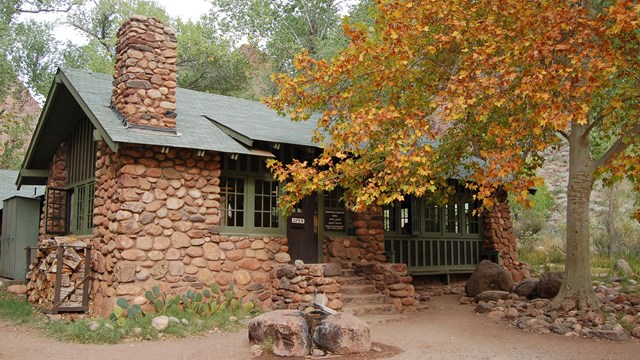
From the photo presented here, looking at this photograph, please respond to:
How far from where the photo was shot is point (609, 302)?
39.0 ft

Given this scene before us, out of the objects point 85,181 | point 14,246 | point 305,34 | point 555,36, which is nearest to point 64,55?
point 305,34

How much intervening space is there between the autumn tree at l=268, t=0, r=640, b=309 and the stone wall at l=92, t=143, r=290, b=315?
67.5 inches

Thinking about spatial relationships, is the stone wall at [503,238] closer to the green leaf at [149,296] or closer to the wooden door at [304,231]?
the wooden door at [304,231]

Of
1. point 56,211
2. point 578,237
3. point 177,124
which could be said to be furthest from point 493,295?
point 56,211

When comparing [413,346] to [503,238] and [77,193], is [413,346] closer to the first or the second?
[77,193]

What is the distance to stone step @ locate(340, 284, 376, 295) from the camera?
12.2m

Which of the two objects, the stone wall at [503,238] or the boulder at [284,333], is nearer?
the boulder at [284,333]

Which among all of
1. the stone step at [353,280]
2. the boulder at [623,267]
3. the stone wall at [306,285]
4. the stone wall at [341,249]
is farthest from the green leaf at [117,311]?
the boulder at [623,267]

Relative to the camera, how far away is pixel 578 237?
1112cm

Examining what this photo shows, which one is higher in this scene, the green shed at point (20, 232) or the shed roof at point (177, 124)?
the shed roof at point (177, 124)

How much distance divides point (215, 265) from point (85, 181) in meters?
3.76

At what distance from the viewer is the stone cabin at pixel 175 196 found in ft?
34.1

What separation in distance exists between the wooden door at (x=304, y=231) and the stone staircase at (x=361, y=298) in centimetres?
87

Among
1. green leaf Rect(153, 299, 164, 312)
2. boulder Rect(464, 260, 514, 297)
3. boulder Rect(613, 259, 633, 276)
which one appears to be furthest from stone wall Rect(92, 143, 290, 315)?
boulder Rect(613, 259, 633, 276)
